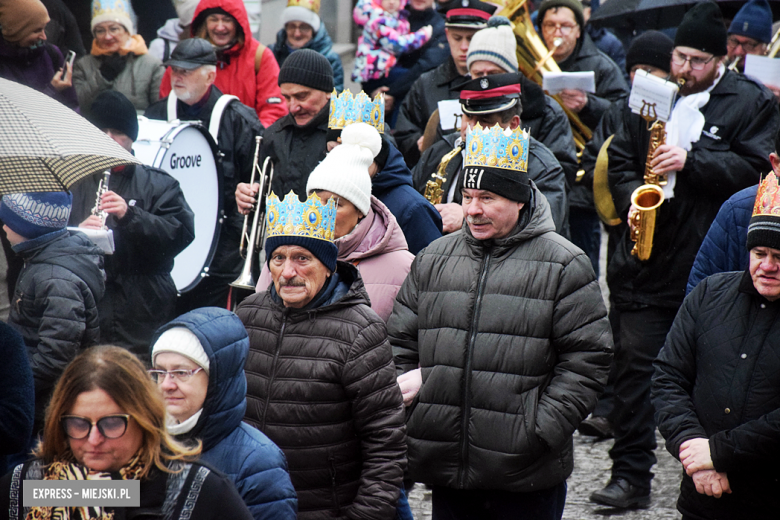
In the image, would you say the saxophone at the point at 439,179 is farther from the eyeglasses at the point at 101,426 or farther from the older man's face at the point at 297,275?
the eyeglasses at the point at 101,426

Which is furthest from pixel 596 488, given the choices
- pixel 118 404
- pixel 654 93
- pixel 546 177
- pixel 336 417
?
pixel 118 404

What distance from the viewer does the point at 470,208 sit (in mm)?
4570

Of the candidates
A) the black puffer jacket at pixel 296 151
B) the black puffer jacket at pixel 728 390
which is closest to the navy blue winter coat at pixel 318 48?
the black puffer jacket at pixel 296 151

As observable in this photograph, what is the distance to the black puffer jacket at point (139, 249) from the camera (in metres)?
6.76

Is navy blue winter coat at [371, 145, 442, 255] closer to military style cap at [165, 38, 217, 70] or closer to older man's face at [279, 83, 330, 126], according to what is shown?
older man's face at [279, 83, 330, 126]

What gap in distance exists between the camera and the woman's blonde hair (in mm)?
2775

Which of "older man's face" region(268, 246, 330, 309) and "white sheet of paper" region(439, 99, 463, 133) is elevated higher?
"older man's face" region(268, 246, 330, 309)

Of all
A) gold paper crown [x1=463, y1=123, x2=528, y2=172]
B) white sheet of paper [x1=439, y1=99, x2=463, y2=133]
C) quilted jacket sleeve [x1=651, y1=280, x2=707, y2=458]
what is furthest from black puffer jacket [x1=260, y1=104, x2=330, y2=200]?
quilted jacket sleeve [x1=651, y1=280, x2=707, y2=458]

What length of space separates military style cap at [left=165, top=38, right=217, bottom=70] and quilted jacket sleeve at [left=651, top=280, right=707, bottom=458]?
4.82m

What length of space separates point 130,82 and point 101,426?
22.9ft

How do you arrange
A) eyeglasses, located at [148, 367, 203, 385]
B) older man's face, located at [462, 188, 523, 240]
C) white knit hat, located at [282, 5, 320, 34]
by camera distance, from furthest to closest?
white knit hat, located at [282, 5, 320, 34] < older man's face, located at [462, 188, 523, 240] < eyeglasses, located at [148, 367, 203, 385]

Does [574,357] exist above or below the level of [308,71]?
below

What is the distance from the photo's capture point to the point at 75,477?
8.95 feet

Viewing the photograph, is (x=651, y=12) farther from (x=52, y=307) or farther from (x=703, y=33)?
(x=52, y=307)
